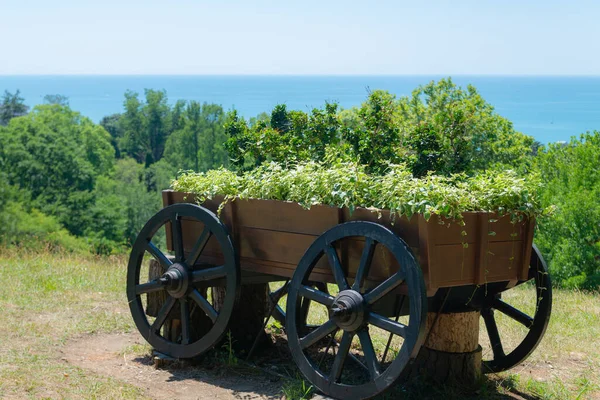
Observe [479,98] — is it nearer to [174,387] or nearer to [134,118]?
[174,387]

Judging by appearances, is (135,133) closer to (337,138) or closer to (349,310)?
(337,138)

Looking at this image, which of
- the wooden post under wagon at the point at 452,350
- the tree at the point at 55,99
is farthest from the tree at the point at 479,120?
the tree at the point at 55,99

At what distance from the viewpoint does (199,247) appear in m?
5.14

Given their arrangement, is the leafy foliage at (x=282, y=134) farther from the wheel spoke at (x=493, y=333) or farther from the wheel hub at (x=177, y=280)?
the wheel spoke at (x=493, y=333)

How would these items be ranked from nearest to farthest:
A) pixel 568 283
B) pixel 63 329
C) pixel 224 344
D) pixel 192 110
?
pixel 224 344, pixel 63 329, pixel 568 283, pixel 192 110

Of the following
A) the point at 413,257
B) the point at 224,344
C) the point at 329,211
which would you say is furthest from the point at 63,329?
the point at 413,257

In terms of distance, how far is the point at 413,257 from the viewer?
3855mm

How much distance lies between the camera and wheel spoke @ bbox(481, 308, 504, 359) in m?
5.09

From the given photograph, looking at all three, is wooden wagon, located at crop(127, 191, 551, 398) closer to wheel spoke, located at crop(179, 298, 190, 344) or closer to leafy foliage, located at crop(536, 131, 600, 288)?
wheel spoke, located at crop(179, 298, 190, 344)

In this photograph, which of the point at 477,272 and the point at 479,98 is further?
the point at 479,98

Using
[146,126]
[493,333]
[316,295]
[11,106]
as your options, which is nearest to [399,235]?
[316,295]

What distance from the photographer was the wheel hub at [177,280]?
17.1ft

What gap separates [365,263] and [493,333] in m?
1.60

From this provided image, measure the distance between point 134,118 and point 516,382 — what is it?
84.8 metres
